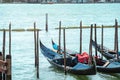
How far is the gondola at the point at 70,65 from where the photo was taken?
64.0 feet

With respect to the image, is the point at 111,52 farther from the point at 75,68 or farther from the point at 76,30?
the point at 76,30

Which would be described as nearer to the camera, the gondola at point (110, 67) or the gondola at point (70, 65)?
the gondola at point (70, 65)

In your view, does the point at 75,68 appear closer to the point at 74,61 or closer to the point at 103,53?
the point at 74,61

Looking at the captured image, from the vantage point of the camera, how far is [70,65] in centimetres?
2164

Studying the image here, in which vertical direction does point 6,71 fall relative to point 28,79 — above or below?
above

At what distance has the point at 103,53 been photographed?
24.6 metres

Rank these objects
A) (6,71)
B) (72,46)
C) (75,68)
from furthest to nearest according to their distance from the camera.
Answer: (72,46), (75,68), (6,71)

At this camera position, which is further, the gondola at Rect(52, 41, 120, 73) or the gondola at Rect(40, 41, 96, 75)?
the gondola at Rect(52, 41, 120, 73)

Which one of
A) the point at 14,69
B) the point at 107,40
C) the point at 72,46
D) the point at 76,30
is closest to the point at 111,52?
the point at 14,69

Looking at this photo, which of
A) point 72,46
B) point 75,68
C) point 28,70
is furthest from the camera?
point 72,46

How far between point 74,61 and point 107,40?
58.3 feet

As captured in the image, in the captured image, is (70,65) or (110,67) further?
(70,65)

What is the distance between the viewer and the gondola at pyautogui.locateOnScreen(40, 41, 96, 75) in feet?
64.0

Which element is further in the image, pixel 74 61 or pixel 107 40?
pixel 107 40
